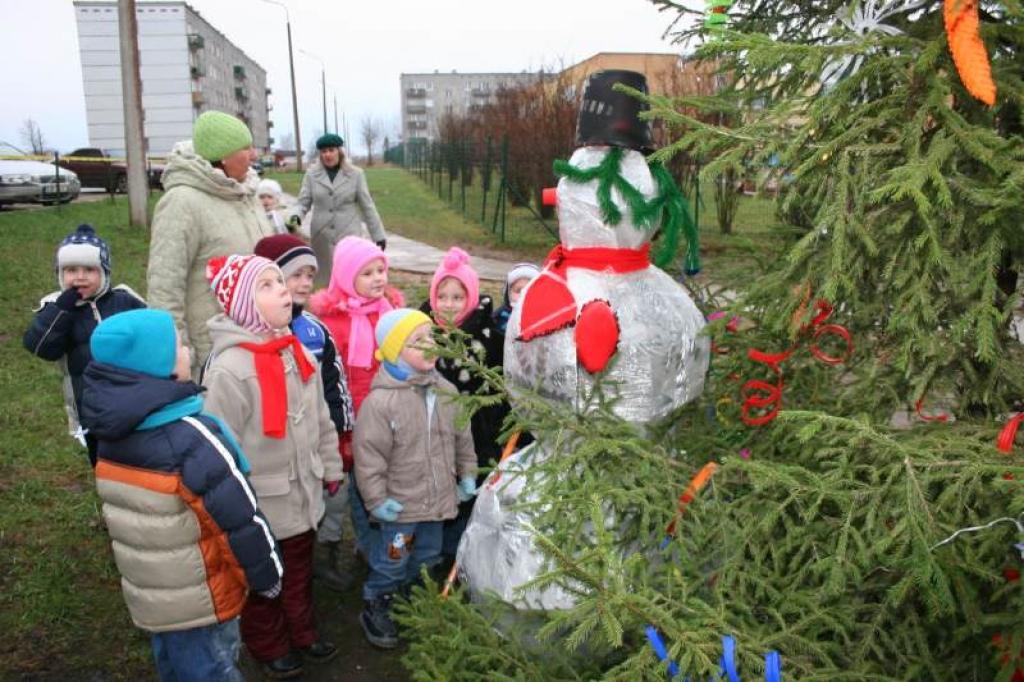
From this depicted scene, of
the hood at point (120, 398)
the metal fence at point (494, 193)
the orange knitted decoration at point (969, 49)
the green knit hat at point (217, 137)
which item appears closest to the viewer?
the orange knitted decoration at point (969, 49)

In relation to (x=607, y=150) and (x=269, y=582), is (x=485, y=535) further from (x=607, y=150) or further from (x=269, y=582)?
(x=607, y=150)

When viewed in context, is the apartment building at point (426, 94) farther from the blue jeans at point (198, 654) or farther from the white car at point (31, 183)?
A: the blue jeans at point (198, 654)

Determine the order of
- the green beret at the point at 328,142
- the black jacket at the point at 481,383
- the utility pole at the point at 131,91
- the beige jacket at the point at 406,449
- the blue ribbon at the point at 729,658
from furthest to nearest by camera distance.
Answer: the utility pole at the point at 131,91 → the green beret at the point at 328,142 → the black jacket at the point at 481,383 → the beige jacket at the point at 406,449 → the blue ribbon at the point at 729,658

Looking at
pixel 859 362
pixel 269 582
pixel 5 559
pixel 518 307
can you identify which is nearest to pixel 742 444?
pixel 859 362

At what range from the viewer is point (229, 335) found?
9.83 ft

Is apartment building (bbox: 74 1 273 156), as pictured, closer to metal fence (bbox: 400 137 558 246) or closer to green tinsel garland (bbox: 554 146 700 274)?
metal fence (bbox: 400 137 558 246)

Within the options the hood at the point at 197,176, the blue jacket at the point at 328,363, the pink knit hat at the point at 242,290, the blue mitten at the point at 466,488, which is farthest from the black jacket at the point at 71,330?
the blue mitten at the point at 466,488

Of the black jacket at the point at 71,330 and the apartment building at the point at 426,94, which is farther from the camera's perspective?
the apartment building at the point at 426,94

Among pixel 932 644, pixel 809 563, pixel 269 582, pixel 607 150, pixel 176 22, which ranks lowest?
pixel 269 582

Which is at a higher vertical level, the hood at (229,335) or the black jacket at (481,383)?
the hood at (229,335)

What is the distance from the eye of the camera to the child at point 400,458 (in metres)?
3.27

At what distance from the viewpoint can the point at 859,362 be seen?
186cm

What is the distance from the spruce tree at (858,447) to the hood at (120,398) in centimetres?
110

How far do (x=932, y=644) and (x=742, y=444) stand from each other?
646 mm
